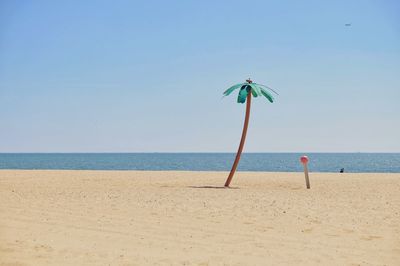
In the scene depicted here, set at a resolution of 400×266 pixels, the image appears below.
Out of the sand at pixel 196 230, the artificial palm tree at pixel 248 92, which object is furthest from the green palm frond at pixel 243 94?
the sand at pixel 196 230

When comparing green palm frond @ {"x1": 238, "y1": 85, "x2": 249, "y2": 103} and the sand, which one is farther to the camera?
green palm frond @ {"x1": 238, "y1": 85, "x2": 249, "y2": 103}

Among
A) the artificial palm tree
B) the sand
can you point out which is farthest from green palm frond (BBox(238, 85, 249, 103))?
the sand

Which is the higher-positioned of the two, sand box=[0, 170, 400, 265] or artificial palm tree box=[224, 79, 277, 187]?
artificial palm tree box=[224, 79, 277, 187]

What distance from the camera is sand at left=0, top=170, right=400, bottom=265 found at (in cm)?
738

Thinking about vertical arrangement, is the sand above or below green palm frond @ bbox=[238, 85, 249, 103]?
below

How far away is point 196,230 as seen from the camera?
9.22m

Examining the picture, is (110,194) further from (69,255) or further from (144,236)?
(69,255)

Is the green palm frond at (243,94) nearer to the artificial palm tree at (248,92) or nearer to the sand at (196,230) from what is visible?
the artificial palm tree at (248,92)

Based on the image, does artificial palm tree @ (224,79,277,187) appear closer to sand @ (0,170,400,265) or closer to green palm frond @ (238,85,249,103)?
green palm frond @ (238,85,249,103)

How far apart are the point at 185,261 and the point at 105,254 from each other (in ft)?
4.36

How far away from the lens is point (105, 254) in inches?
294

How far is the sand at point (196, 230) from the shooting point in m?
7.38

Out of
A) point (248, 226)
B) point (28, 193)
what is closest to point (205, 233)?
point (248, 226)

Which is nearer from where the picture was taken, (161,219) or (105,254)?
(105,254)
